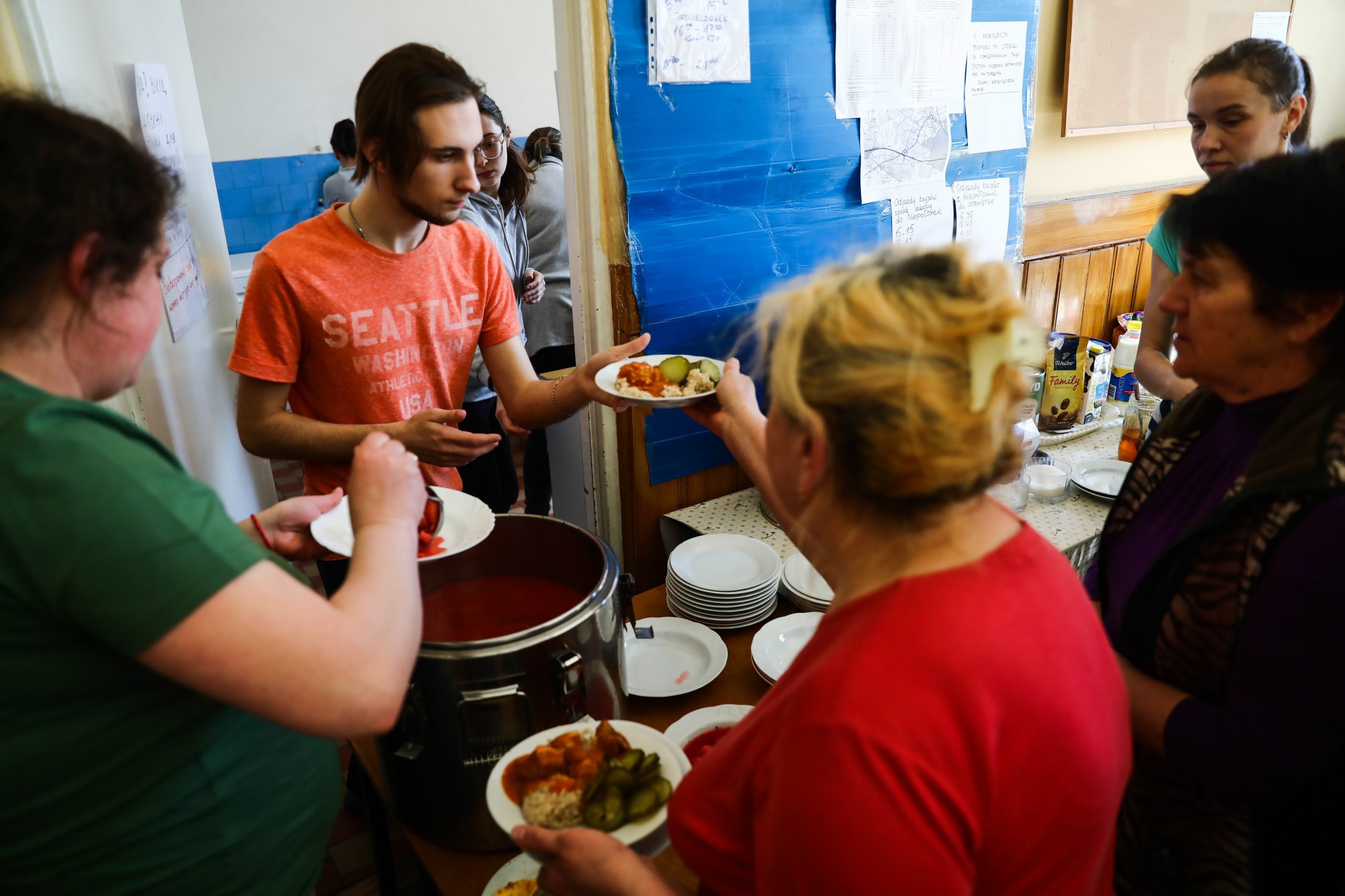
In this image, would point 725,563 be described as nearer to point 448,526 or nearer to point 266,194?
point 448,526

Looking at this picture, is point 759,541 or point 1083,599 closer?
point 1083,599

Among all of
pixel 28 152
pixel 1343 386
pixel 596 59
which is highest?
pixel 596 59

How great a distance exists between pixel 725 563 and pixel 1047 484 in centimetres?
105

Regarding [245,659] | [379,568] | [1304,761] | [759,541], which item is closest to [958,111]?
[759,541]

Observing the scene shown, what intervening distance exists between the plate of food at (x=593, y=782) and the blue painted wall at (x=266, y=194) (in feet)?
16.1

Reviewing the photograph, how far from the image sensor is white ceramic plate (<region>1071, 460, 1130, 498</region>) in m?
2.32

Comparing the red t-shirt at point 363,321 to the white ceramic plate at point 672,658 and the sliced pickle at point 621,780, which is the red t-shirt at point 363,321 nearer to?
the white ceramic plate at point 672,658

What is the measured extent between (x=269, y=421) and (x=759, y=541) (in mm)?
1109

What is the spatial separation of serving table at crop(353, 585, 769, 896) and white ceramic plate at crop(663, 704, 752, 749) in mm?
71

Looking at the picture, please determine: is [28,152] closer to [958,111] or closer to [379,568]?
[379,568]

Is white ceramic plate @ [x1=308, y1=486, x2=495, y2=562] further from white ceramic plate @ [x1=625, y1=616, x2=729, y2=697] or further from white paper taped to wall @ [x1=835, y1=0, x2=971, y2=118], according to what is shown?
white paper taped to wall @ [x1=835, y1=0, x2=971, y2=118]

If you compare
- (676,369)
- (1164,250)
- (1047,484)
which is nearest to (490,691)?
(676,369)

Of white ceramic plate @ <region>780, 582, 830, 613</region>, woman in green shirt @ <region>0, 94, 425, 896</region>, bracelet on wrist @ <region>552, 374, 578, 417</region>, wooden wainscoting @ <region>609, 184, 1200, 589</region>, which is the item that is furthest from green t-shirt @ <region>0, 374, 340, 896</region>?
wooden wainscoting @ <region>609, 184, 1200, 589</region>

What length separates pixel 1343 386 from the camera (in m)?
0.96
